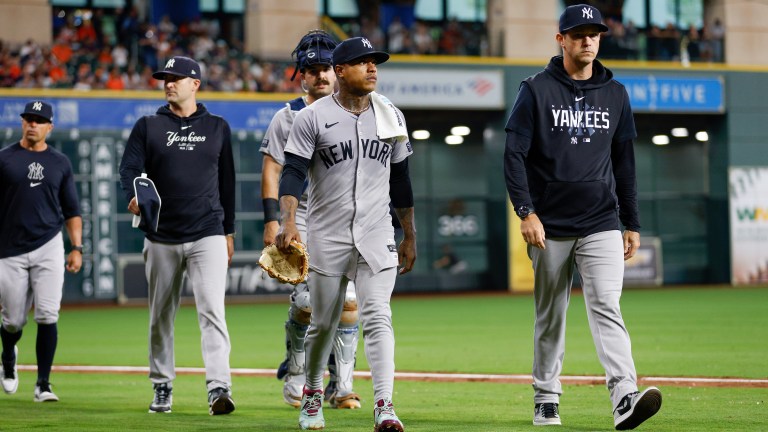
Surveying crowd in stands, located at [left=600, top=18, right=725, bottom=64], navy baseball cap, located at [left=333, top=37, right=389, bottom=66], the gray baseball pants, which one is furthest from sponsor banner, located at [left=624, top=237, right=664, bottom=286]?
navy baseball cap, located at [left=333, top=37, right=389, bottom=66]

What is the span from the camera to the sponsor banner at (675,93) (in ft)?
125

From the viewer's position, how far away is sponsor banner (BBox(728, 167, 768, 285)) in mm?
40031

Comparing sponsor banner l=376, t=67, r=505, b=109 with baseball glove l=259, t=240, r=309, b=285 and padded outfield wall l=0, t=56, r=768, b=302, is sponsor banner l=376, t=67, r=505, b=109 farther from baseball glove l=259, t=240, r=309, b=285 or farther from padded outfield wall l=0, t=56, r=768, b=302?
baseball glove l=259, t=240, r=309, b=285

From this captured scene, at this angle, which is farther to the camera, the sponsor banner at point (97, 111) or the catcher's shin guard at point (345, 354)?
the sponsor banner at point (97, 111)

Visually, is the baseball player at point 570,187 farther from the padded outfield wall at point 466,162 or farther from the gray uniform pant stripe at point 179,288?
the padded outfield wall at point 466,162

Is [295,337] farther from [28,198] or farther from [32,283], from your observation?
[28,198]

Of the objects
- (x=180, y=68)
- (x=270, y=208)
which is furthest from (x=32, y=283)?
(x=270, y=208)

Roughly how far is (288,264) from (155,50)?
25595 millimetres

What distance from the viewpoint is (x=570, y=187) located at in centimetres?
→ 844

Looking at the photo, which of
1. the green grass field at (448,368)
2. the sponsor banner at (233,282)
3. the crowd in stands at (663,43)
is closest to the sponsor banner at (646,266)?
the crowd in stands at (663,43)

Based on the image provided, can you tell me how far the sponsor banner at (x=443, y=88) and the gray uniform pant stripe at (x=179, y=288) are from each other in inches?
982

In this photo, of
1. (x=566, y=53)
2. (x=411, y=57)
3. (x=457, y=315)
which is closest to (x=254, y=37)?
(x=411, y=57)

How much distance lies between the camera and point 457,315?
25188 millimetres

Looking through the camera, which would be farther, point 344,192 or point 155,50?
point 155,50
